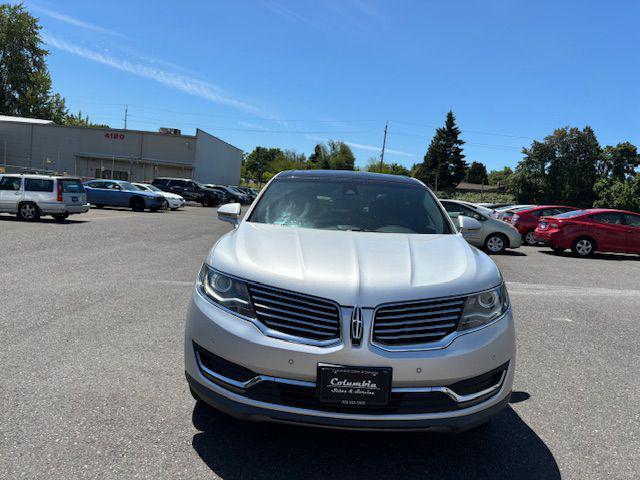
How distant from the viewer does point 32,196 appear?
1667 cm

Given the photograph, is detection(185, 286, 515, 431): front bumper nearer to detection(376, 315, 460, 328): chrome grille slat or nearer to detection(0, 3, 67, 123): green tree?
detection(376, 315, 460, 328): chrome grille slat

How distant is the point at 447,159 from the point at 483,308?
272 ft

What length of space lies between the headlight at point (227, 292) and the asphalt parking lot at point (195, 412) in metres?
0.82

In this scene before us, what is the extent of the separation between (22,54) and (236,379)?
251 feet

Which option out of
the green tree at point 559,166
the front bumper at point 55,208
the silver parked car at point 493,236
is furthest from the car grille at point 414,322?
the green tree at point 559,166

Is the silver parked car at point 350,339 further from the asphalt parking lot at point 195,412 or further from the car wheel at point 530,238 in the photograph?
the car wheel at point 530,238

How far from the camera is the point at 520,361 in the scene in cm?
469

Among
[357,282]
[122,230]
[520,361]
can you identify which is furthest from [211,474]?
[122,230]

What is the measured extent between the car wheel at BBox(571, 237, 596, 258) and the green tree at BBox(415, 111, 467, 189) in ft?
221

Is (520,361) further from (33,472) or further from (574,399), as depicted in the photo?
(33,472)

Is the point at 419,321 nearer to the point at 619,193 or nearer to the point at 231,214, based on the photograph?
the point at 231,214

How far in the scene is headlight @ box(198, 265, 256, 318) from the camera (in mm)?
2688

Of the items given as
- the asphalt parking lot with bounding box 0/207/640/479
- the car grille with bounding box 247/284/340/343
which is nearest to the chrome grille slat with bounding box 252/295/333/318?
the car grille with bounding box 247/284/340/343

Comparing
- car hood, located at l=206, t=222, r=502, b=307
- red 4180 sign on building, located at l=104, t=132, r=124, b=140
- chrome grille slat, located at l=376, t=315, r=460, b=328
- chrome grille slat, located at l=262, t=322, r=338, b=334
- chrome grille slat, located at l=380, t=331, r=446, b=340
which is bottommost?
chrome grille slat, located at l=262, t=322, r=338, b=334
